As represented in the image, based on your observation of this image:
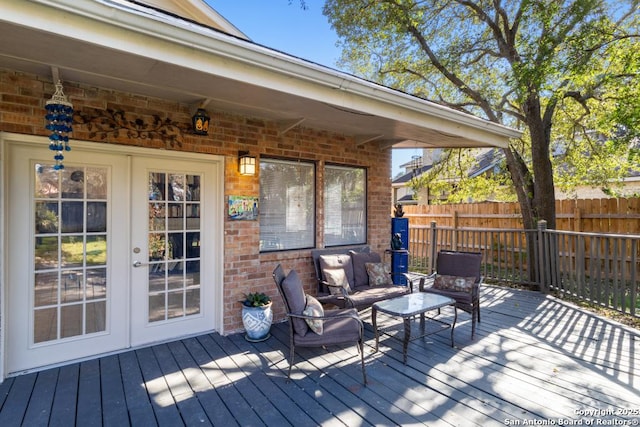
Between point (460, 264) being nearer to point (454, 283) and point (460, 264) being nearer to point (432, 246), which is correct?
point (454, 283)

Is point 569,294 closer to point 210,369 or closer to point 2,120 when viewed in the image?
point 210,369

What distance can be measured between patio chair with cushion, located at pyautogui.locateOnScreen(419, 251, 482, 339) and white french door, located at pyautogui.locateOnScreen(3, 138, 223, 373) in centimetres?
293

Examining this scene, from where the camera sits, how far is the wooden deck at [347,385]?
2422mm

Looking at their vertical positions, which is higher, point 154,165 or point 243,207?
point 154,165

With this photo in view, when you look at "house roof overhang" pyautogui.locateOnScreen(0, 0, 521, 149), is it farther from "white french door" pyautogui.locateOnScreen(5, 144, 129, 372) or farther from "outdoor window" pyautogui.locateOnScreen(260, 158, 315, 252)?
"white french door" pyautogui.locateOnScreen(5, 144, 129, 372)

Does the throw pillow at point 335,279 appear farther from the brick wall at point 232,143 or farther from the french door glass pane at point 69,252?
the french door glass pane at point 69,252

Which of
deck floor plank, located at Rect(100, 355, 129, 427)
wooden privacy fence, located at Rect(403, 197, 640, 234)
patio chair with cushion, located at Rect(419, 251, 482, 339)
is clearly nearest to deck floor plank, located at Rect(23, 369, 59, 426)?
deck floor plank, located at Rect(100, 355, 129, 427)

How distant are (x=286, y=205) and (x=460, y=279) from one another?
8.42ft

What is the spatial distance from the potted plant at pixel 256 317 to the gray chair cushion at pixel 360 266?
130 centimetres

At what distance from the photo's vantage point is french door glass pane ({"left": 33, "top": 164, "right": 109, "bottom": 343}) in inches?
124

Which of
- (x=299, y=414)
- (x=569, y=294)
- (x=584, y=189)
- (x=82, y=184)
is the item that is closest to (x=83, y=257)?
(x=82, y=184)

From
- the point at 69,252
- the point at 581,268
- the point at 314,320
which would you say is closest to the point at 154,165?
the point at 69,252

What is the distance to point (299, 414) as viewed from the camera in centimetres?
246

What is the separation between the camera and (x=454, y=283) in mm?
4410
